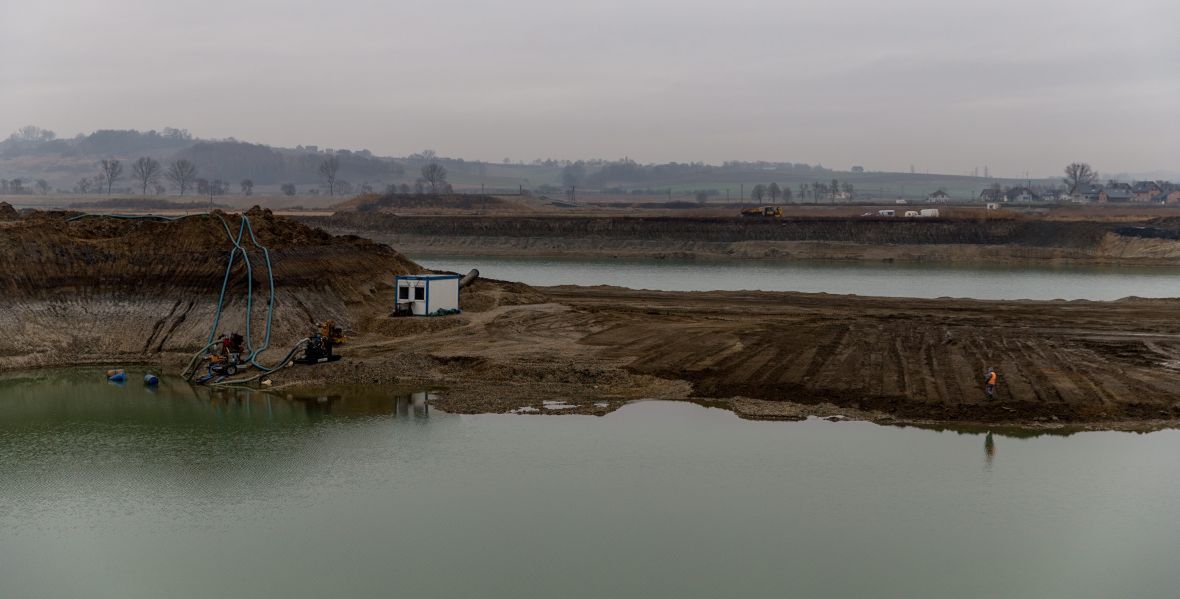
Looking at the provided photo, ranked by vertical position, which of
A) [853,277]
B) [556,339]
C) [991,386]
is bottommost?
[556,339]

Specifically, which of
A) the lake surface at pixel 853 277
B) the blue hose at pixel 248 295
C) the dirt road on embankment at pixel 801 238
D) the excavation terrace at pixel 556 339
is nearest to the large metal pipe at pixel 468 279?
the excavation terrace at pixel 556 339

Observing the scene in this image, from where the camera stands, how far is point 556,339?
38281 mm

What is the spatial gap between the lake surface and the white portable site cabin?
78.8ft

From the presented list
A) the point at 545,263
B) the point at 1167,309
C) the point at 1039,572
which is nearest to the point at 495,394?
the point at 1039,572

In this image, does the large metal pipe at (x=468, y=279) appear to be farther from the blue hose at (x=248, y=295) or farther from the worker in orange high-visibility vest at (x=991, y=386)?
the worker in orange high-visibility vest at (x=991, y=386)

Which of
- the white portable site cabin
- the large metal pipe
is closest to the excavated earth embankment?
the white portable site cabin

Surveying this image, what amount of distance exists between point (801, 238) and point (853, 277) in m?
27.5

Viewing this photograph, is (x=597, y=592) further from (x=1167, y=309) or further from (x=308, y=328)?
(x=1167, y=309)

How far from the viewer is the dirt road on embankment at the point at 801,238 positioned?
90.5 m

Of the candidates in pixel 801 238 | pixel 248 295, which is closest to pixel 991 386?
pixel 248 295

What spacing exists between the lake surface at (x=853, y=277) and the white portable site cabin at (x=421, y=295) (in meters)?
24.0

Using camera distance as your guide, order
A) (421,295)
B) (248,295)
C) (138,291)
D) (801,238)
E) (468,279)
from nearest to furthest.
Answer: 1. (248,295)
2. (138,291)
3. (421,295)
4. (468,279)
5. (801,238)

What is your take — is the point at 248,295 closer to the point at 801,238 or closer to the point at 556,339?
the point at 556,339

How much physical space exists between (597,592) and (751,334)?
75.6 ft
